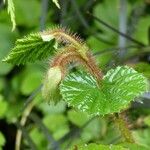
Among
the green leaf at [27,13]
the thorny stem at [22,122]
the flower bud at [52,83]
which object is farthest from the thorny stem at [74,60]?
the green leaf at [27,13]

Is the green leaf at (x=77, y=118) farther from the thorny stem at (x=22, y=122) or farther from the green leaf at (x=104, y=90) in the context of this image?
the green leaf at (x=104, y=90)

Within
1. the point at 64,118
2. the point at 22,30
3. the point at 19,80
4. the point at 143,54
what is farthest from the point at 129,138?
the point at 22,30

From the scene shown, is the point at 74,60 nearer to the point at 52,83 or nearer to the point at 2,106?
the point at 52,83

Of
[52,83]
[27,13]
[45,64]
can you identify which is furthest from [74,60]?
[27,13]

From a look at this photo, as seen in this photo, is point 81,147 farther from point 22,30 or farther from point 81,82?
point 22,30

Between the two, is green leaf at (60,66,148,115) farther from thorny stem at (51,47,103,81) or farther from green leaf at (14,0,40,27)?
green leaf at (14,0,40,27)

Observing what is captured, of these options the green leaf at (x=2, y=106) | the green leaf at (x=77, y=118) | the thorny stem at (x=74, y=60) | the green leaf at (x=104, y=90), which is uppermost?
the green leaf at (x=2, y=106)
